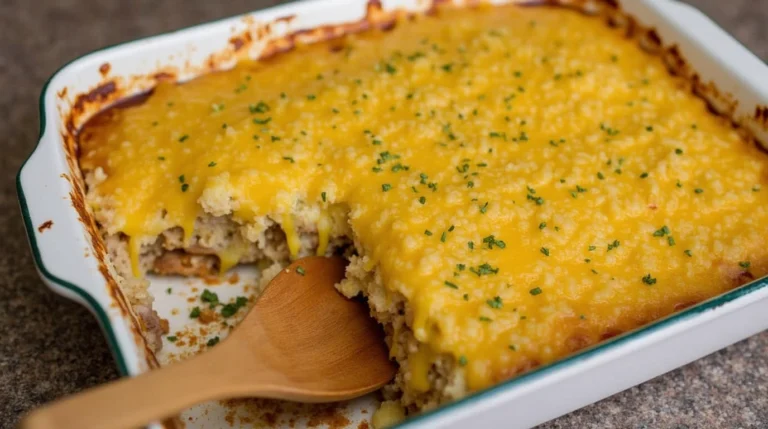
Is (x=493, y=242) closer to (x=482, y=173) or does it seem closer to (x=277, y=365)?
(x=482, y=173)

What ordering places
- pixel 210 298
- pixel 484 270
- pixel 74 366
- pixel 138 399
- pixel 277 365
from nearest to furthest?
pixel 138 399, pixel 277 365, pixel 484 270, pixel 74 366, pixel 210 298

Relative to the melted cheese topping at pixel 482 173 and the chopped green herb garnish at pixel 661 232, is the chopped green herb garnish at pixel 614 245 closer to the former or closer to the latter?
the melted cheese topping at pixel 482 173

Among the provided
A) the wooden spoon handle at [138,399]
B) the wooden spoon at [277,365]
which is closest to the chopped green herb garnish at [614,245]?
the wooden spoon at [277,365]

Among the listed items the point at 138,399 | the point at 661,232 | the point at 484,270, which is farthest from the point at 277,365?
the point at 661,232

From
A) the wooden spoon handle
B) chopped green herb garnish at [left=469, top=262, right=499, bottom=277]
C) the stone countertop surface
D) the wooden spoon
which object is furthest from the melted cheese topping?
the wooden spoon handle

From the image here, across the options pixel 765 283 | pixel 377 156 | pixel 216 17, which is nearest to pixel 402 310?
pixel 377 156

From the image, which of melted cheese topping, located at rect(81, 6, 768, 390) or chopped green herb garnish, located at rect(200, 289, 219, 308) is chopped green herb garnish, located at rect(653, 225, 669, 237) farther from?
chopped green herb garnish, located at rect(200, 289, 219, 308)

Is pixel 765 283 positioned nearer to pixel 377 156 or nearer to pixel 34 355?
pixel 377 156

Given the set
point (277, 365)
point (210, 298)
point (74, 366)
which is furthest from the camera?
point (210, 298)
